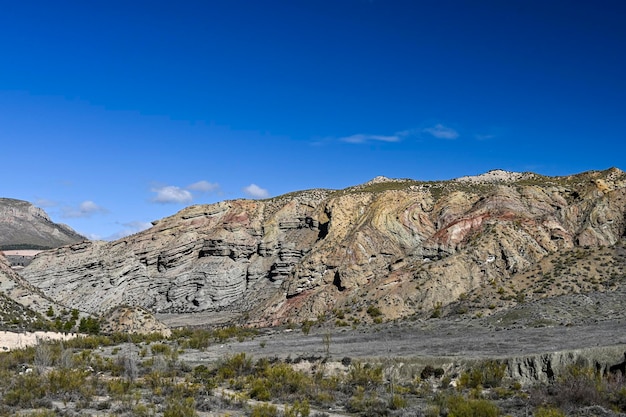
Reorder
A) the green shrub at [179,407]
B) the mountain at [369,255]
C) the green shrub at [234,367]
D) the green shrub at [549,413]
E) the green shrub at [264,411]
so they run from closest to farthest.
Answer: the green shrub at [549,413], the green shrub at [179,407], the green shrub at [264,411], the green shrub at [234,367], the mountain at [369,255]

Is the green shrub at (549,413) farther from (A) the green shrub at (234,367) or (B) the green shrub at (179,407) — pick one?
(A) the green shrub at (234,367)

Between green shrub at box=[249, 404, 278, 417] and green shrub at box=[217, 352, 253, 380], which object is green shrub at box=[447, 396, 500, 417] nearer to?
green shrub at box=[249, 404, 278, 417]

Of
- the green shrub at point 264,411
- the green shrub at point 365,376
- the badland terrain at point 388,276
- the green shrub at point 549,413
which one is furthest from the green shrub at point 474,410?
the green shrub at point 365,376

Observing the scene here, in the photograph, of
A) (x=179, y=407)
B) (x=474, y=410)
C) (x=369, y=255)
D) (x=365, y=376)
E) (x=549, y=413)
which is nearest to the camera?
(x=549, y=413)

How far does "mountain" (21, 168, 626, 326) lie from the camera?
4119 centimetres

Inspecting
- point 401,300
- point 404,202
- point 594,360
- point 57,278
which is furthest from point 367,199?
point 594,360

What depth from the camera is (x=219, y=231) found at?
72125 millimetres

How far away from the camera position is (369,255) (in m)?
55.4

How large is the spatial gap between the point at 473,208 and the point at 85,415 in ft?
159

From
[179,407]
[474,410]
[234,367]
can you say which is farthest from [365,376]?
[179,407]

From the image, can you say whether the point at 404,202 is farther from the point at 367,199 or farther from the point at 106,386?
the point at 106,386

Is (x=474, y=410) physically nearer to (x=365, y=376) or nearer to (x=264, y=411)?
(x=264, y=411)

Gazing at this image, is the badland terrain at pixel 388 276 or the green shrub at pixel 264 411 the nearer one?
the green shrub at pixel 264 411

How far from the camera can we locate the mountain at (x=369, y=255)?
41.2 meters
